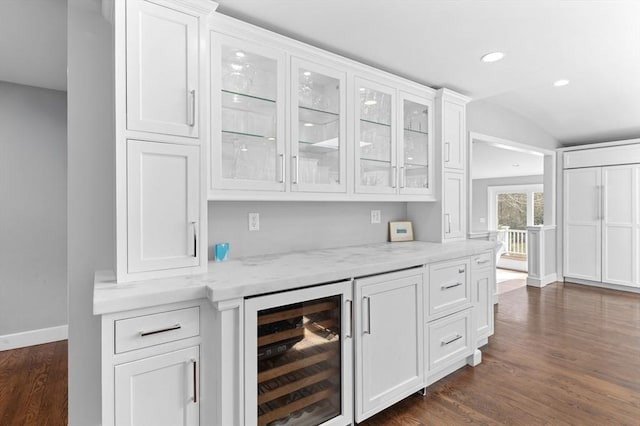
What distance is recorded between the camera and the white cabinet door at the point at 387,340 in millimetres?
1891

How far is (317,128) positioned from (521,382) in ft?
7.63

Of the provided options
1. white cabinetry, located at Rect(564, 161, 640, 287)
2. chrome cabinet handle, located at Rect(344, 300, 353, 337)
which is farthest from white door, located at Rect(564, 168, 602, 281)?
chrome cabinet handle, located at Rect(344, 300, 353, 337)

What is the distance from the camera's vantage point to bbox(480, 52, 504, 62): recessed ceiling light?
249 centimetres

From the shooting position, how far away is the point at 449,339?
247cm

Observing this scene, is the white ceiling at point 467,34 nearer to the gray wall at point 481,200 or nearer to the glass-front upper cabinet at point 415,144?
the glass-front upper cabinet at point 415,144

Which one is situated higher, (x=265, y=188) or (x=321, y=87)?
(x=321, y=87)

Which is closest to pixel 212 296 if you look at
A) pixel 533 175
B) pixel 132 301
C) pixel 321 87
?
pixel 132 301

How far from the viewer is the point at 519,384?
2430mm

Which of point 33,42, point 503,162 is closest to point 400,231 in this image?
point 33,42

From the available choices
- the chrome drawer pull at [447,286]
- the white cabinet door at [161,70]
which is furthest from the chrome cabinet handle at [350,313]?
the white cabinet door at [161,70]

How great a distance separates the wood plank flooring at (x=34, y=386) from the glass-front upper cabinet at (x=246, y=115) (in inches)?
74.3

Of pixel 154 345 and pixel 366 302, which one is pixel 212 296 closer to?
pixel 154 345

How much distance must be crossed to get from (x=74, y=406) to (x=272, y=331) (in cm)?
115

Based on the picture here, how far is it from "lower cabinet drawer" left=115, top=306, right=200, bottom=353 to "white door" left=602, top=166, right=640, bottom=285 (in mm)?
5914
